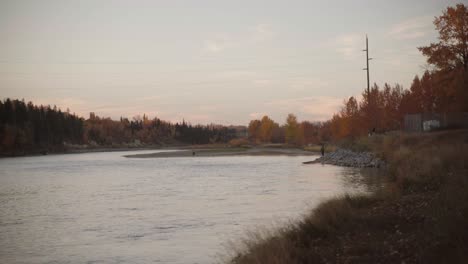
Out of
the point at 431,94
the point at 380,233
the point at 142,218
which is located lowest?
the point at 142,218

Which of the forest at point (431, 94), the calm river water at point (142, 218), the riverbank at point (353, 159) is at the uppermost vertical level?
the forest at point (431, 94)

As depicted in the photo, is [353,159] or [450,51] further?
[353,159]

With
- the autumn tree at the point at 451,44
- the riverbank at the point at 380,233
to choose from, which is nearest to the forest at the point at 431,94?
the autumn tree at the point at 451,44

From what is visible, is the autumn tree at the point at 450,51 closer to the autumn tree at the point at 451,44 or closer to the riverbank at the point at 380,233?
the autumn tree at the point at 451,44

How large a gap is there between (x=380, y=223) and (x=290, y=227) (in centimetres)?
293

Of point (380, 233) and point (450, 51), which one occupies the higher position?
point (450, 51)

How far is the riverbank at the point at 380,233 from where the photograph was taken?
9.94 m

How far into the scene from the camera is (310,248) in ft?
40.5

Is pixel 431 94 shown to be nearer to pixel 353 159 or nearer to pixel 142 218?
pixel 353 159

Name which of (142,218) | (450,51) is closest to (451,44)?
(450,51)

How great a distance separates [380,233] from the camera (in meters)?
12.6

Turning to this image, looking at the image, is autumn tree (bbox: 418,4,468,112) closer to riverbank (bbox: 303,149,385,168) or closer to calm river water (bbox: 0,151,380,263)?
riverbank (bbox: 303,149,385,168)

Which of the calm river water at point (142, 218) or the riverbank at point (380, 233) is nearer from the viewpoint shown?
the riverbank at point (380, 233)

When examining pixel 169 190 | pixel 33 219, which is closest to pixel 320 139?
pixel 169 190
